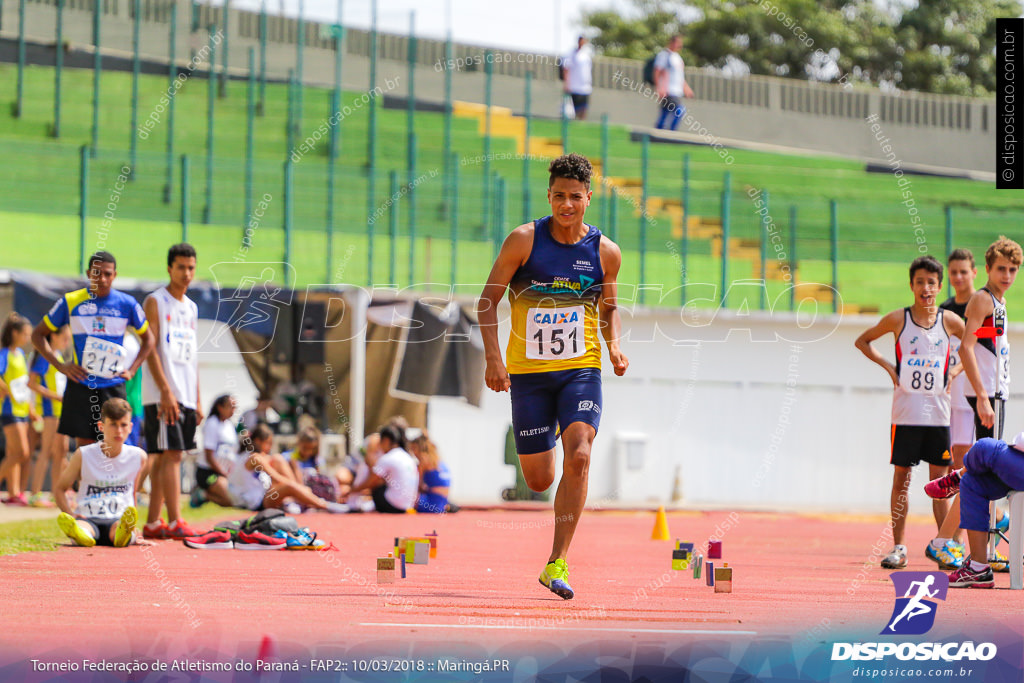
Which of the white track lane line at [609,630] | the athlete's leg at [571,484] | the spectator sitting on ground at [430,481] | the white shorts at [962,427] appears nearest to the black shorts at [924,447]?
the white shorts at [962,427]

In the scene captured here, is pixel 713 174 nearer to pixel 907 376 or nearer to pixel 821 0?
pixel 907 376

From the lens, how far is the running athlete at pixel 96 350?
31.0ft

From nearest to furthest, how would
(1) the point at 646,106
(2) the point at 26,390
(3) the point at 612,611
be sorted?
(3) the point at 612,611 < (2) the point at 26,390 < (1) the point at 646,106

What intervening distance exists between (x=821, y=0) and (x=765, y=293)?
28.4m

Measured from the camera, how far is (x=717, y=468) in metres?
17.8

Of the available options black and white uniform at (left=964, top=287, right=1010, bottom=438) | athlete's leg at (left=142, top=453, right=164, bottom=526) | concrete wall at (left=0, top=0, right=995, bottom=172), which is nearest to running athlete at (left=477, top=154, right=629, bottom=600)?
black and white uniform at (left=964, top=287, right=1010, bottom=438)

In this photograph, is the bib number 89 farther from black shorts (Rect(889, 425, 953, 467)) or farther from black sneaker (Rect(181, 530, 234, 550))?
black sneaker (Rect(181, 530, 234, 550))

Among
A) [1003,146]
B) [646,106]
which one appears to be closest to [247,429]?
[1003,146]

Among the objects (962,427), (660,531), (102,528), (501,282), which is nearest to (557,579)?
(501,282)

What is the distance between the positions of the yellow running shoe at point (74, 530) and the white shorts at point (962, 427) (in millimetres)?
5839

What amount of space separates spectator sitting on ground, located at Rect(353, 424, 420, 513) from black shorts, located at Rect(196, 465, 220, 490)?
157 cm

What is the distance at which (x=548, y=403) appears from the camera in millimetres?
6777

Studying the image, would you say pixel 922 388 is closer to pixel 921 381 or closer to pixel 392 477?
pixel 921 381

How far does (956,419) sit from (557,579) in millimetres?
3824
